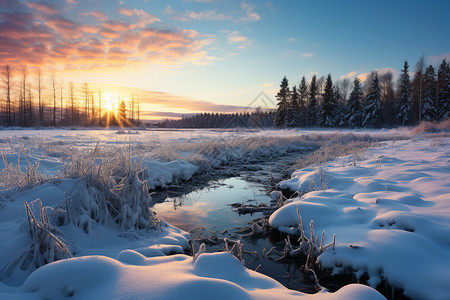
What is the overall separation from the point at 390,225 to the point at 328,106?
45335 millimetres

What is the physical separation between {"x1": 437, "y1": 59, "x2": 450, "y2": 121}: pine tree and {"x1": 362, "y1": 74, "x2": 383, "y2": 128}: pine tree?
8.59m

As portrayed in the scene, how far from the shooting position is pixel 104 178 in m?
4.00

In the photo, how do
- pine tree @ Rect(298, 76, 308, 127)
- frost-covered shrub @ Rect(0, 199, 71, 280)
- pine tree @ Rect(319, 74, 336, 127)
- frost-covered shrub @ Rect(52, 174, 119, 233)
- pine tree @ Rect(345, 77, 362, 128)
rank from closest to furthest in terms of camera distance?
frost-covered shrub @ Rect(0, 199, 71, 280) < frost-covered shrub @ Rect(52, 174, 119, 233) < pine tree @ Rect(345, 77, 362, 128) < pine tree @ Rect(319, 74, 336, 127) < pine tree @ Rect(298, 76, 308, 127)

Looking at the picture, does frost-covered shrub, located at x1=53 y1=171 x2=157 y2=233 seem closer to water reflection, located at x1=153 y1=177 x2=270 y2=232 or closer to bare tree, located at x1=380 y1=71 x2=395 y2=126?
water reflection, located at x1=153 y1=177 x2=270 y2=232

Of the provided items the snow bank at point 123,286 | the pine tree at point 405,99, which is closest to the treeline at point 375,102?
the pine tree at point 405,99

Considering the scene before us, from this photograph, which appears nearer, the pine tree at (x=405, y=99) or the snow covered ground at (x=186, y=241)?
the snow covered ground at (x=186, y=241)

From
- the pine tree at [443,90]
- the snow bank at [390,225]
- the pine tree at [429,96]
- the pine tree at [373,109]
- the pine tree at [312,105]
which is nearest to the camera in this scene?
the snow bank at [390,225]

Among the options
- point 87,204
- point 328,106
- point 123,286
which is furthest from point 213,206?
point 328,106

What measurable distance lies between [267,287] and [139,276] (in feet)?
3.84

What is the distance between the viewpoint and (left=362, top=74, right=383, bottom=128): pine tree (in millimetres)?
40000

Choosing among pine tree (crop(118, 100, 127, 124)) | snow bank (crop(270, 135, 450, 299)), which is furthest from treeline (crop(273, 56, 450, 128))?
snow bank (crop(270, 135, 450, 299))

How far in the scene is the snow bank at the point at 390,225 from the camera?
2.59 m

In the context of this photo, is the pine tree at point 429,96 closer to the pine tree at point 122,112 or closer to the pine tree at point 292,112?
the pine tree at point 292,112

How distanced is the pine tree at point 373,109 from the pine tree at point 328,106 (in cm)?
545
